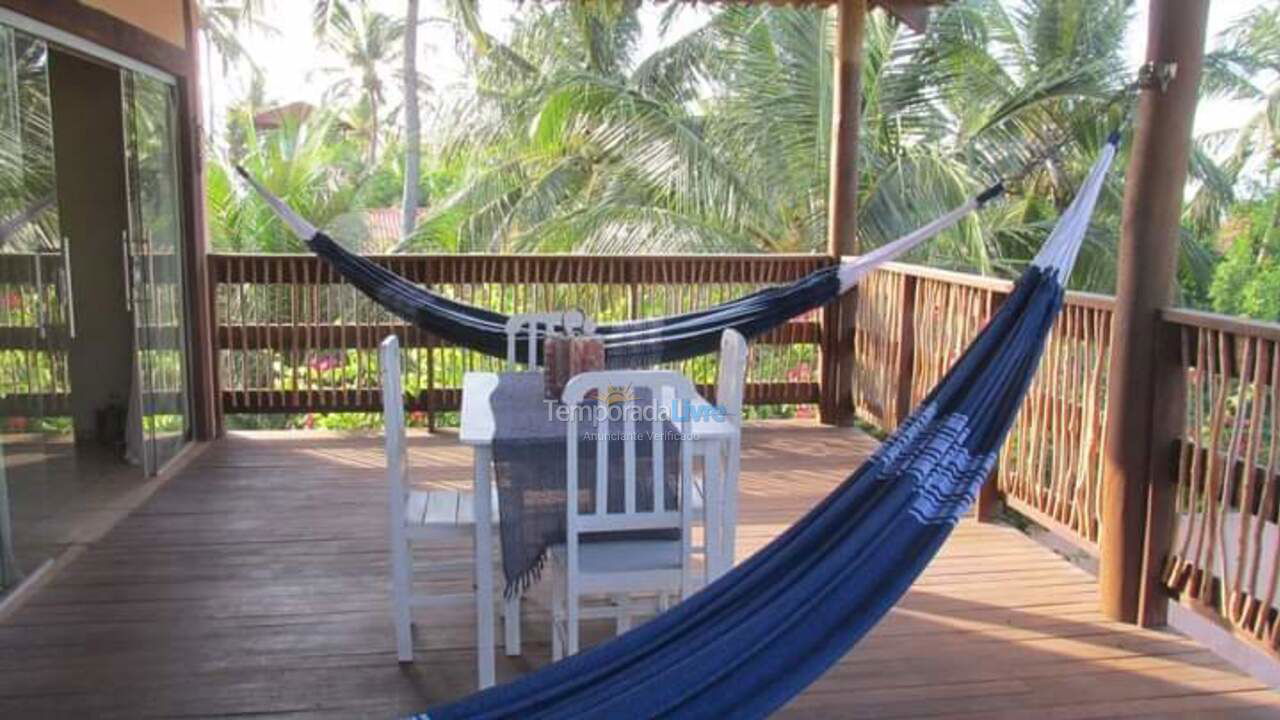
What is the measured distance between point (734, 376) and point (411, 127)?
29.9 ft

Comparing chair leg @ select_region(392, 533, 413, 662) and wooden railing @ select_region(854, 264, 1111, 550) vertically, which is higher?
wooden railing @ select_region(854, 264, 1111, 550)

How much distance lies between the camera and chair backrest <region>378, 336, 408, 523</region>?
2.39 m

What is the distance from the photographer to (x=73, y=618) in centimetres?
278

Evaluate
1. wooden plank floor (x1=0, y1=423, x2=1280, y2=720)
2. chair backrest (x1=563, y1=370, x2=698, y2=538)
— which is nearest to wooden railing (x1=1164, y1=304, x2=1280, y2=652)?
wooden plank floor (x1=0, y1=423, x2=1280, y2=720)

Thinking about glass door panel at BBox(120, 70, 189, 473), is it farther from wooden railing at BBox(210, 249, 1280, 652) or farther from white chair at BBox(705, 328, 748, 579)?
white chair at BBox(705, 328, 748, 579)

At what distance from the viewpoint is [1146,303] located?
2662mm

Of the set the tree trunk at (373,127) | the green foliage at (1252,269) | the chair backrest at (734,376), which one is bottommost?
the chair backrest at (734,376)

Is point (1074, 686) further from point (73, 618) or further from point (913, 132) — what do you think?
point (913, 132)

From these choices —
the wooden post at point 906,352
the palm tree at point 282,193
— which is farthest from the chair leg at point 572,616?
the palm tree at point 282,193

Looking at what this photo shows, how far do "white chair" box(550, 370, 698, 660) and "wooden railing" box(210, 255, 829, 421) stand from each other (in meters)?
2.91

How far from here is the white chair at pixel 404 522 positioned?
2.40 m

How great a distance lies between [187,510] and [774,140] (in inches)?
206

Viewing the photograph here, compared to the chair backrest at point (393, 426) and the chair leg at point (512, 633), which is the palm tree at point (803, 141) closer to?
the chair backrest at point (393, 426)

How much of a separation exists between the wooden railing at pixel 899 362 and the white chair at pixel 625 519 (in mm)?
1150
